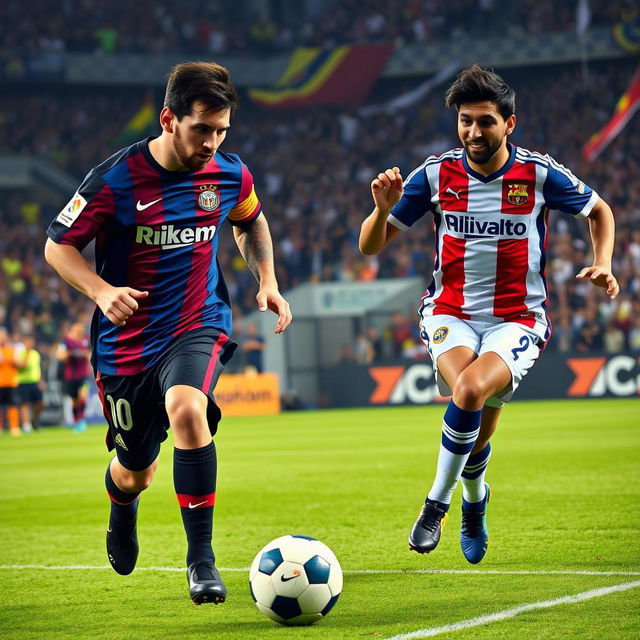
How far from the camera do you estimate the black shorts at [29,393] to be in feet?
72.1

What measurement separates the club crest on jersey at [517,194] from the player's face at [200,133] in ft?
5.82

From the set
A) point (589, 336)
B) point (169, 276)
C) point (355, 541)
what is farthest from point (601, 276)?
point (589, 336)

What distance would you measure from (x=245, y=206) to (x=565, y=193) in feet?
5.60

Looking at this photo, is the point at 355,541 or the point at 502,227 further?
the point at 355,541

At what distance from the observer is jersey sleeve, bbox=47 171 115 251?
5.14 metres

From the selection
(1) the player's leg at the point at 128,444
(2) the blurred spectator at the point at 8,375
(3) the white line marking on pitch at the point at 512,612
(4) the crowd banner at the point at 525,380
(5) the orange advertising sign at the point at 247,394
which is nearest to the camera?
(3) the white line marking on pitch at the point at 512,612

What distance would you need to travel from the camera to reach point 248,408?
83.3ft

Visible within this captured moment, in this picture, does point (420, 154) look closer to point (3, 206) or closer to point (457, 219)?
point (3, 206)

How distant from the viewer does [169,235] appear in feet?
17.3

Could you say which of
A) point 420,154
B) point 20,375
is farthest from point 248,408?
point 420,154

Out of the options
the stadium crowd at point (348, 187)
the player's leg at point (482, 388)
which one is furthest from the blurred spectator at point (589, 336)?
the player's leg at point (482, 388)

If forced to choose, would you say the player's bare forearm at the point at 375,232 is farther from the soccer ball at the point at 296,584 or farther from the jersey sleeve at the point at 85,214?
the soccer ball at the point at 296,584

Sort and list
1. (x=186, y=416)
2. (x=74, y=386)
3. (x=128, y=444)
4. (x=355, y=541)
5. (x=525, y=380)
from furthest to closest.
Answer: (x=525, y=380) → (x=74, y=386) → (x=355, y=541) → (x=128, y=444) → (x=186, y=416)

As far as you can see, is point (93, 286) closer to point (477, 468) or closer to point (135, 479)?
point (135, 479)
